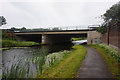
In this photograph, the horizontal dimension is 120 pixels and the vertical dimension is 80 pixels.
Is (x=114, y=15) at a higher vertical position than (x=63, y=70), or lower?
higher

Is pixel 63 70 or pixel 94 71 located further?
pixel 63 70

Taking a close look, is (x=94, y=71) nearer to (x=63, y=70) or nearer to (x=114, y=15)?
(x=63, y=70)

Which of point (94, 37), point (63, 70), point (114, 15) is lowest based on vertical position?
point (63, 70)

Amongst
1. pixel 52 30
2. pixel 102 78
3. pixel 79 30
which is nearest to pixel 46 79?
pixel 102 78

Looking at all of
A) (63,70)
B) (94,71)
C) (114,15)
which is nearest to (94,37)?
(114,15)

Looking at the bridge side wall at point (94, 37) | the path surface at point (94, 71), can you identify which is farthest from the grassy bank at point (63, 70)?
the bridge side wall at point (94, 37)

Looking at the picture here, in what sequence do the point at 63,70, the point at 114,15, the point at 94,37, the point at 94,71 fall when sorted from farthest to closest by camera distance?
1. the point at 94,37
2. the point at 114,15
3. the point at 63,70
4. the point at 94,71

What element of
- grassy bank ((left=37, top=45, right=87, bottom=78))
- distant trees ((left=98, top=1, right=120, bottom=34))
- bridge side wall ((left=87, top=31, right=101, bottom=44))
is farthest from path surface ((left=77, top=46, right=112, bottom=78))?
bridge side wall ((left=87, top=31, right=101, bottom=44))

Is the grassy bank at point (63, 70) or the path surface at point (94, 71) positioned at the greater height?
the path surface at point (94, 71)

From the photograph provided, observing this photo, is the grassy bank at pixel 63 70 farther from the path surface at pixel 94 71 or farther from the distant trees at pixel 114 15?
the distant trees at pixel 114 15

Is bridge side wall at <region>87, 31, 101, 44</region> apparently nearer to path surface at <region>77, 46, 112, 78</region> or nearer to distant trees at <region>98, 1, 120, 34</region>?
distant trees at <region>98, 1, 120, 34</region>

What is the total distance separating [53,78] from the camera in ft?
16.5

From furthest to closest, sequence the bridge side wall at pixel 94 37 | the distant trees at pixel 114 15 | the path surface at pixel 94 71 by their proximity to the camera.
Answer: the bridge side wall at pixel 94 37, the distant trees at pixel 114 15, the path surface at pixel 94 71

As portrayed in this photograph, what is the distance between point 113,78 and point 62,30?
25720 mm
